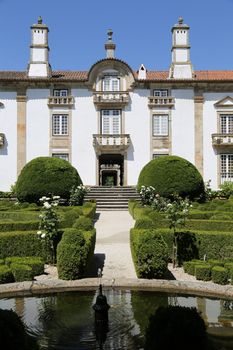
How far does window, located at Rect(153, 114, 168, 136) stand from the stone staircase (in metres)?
4.40

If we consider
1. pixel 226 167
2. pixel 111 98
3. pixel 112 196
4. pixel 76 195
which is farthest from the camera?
pixel 226 167

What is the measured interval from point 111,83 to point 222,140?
8.14 metres

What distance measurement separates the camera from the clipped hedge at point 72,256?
364 inches

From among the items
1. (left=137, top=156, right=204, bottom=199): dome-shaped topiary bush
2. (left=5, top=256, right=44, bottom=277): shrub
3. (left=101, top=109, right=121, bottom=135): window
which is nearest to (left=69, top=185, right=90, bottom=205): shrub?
(left=137, top=156, right=204, bottom=199): dome-shaped topiary bush

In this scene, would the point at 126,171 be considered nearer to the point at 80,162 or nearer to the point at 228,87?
the point at 80,162

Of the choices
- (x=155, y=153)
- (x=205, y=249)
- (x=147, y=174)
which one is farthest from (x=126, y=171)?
(x=205, y=249)

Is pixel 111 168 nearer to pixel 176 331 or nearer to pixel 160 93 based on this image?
pixel 160 93

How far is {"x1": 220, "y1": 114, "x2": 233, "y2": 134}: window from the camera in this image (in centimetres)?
2788

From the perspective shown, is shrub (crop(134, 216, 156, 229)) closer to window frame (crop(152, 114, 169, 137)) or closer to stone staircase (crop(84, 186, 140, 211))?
stone staircase (crop(84, 186, 140, 211))

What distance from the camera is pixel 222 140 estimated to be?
27312mm

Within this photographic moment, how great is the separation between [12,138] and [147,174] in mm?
9762

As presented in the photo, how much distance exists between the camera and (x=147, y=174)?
2320cm

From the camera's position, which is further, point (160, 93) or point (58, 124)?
point (160, 93)

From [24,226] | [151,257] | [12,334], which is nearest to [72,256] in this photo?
[151,257]
